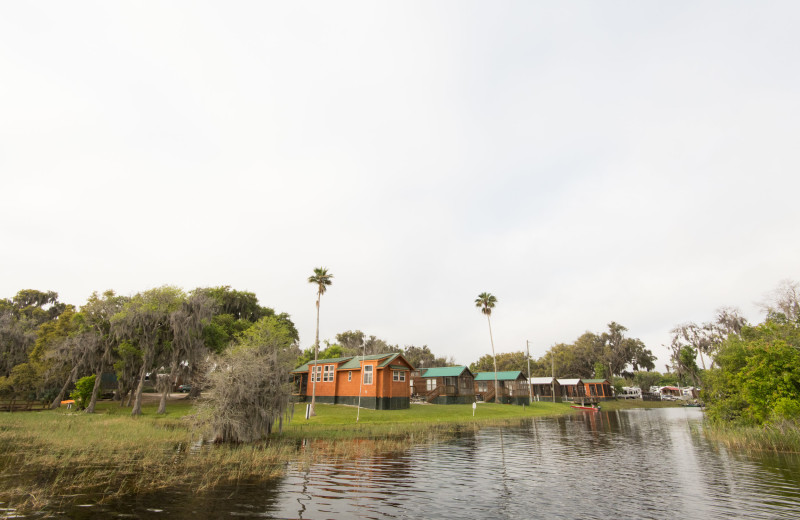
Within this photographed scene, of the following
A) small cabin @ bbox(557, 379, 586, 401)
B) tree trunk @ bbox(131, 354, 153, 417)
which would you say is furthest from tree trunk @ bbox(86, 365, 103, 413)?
small cabin @ bbox(557, 379, 586, 401)

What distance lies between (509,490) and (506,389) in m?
56.9

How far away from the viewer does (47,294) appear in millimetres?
65875

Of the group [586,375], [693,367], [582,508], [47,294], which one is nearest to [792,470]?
[582,508]

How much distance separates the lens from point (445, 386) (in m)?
59.2

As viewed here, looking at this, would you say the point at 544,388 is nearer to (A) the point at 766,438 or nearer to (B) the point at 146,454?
(A) the point at 766,438

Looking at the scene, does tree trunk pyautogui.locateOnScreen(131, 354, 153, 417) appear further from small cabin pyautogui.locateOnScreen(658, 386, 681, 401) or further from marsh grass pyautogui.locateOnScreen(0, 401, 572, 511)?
small cabin pyautogui.locateOnScreen(658, 386, 681, 401)

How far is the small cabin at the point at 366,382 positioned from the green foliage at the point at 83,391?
1988 centimetres

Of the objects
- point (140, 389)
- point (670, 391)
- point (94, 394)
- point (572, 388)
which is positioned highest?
point (572, 388)

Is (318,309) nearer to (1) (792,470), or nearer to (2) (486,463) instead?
(2) (486,463)

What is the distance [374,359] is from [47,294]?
192ft

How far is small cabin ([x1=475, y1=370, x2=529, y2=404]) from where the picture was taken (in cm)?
6575

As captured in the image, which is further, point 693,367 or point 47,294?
point 693,367

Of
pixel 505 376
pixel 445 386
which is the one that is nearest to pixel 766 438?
pixel 445 386

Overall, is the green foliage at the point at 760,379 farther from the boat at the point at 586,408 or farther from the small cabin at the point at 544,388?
the small cabin at the point at 544,388
